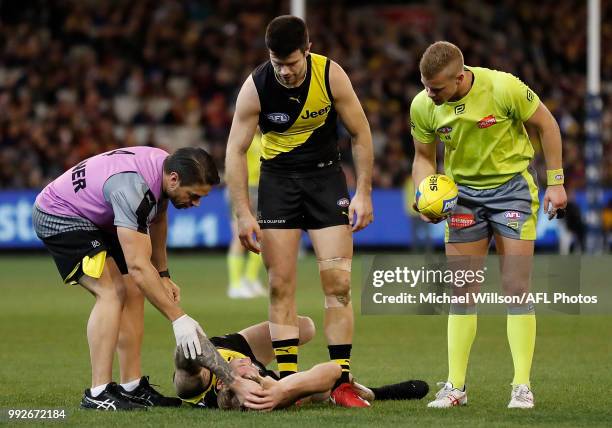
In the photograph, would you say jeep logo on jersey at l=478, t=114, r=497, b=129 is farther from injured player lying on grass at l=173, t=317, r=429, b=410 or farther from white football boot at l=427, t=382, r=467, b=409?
injured player lying on grass at l=173, t=317, r=429, b=410

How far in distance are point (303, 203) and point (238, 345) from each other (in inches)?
40.0

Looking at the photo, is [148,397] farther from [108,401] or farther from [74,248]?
[74,248]

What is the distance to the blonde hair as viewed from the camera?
736 cm

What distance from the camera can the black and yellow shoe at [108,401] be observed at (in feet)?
24.3

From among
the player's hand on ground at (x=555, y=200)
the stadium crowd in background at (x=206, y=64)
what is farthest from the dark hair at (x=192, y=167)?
the stadium crowd in background at (x=206, y=64)

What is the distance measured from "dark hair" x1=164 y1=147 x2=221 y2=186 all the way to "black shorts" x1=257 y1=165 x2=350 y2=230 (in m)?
0.76

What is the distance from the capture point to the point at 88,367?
9.68 metres

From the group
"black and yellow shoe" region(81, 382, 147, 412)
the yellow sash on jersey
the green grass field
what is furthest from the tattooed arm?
the yellow sash on jersey

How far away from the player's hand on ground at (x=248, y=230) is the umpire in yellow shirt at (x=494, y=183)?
108 cm

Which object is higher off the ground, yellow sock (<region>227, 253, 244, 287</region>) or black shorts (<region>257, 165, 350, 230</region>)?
black shorts (<region>257, 165, 350, 230</region>)

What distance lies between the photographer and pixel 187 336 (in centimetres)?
709

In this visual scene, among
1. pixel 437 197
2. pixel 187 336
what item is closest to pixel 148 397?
pixel 187 336

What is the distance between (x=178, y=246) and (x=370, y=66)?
6.65 meters

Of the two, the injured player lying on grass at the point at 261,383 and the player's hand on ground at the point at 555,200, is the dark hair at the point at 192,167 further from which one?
the player's hand on ground at the point at 555,200
